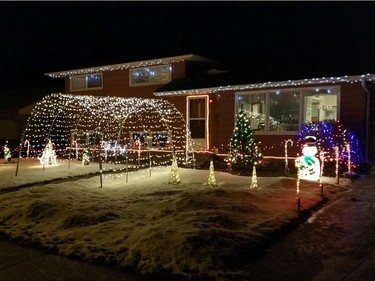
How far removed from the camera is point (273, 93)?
15.5 m

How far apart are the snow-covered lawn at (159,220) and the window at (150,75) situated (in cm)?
1002

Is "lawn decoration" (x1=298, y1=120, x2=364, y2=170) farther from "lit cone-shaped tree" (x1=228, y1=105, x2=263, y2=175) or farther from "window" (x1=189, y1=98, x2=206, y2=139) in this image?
"window" (x1=189, y1=98, x2=206, y2=139)

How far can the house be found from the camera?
1365 centimetres

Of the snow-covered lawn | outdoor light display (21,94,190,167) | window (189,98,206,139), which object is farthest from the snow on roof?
the snow-covered lawn

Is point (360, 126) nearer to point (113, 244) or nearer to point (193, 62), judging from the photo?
point (193, 62)

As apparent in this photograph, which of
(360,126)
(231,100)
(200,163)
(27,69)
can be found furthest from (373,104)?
(27,69)

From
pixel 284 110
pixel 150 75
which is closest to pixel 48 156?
pixel 150 75

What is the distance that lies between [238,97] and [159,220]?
10.5m

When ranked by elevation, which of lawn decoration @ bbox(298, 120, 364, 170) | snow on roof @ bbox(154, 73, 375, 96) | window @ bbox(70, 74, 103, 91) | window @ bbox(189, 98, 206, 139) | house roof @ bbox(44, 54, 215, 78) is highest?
house roof @ bbox(44, 54, 215, 78)

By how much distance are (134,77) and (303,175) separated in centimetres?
1242

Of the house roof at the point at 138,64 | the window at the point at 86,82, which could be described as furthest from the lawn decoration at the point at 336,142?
the window at the point at 86,82

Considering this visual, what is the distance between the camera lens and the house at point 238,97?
1365 cm

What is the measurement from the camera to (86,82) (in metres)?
22.8

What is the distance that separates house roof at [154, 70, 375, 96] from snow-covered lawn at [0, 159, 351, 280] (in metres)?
4.16
